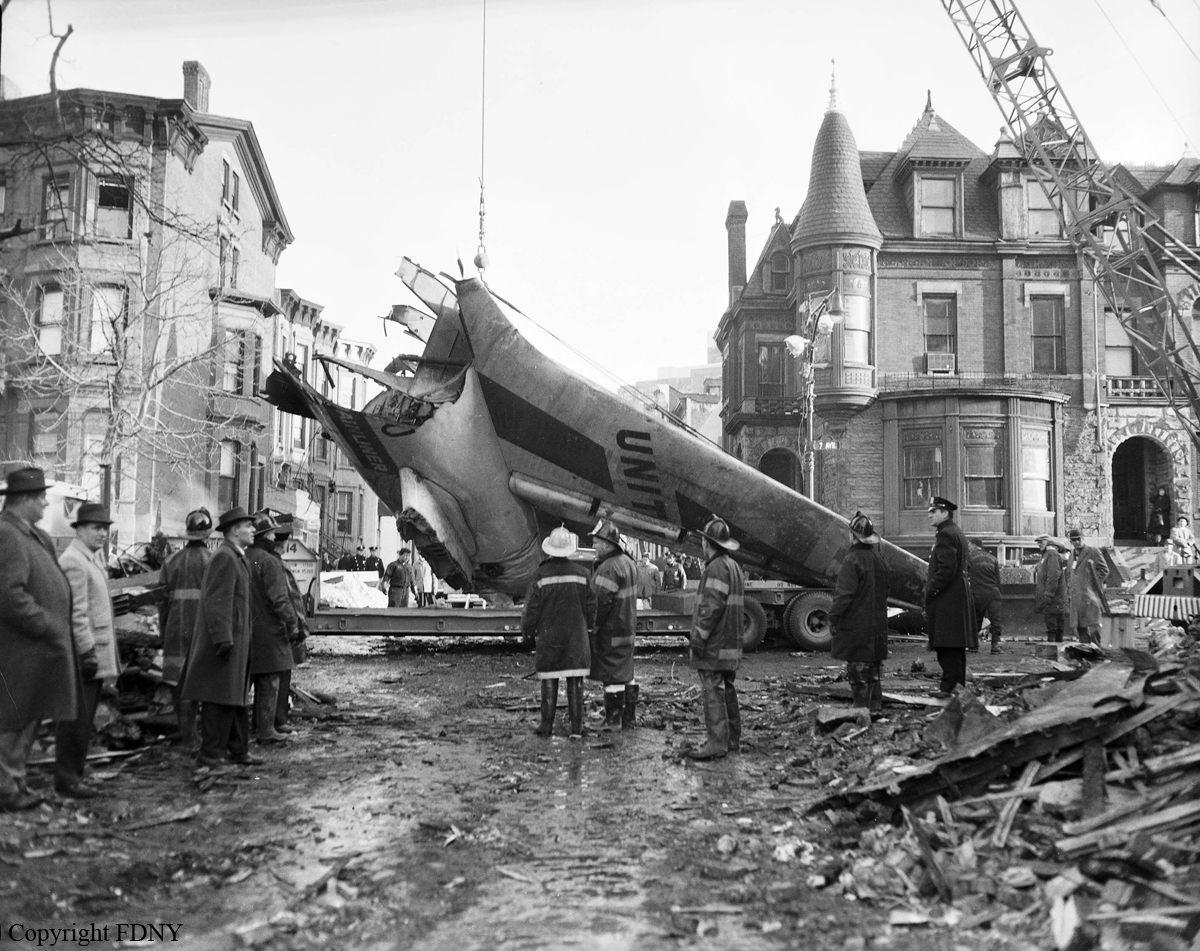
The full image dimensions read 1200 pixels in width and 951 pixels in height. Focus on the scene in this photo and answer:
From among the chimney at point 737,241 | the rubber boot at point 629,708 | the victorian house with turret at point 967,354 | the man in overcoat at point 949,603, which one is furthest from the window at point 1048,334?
the rubber boot at point 629,708

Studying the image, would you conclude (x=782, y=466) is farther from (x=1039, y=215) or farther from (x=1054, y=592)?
(x=1054, y=592)

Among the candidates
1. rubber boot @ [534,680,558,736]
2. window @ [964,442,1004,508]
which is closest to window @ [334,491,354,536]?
window @ [964,442,1004,508]

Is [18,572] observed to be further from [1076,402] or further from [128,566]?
[1076,402]

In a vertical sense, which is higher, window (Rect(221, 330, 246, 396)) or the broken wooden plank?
window (Rect(221, 330, 246, 396))

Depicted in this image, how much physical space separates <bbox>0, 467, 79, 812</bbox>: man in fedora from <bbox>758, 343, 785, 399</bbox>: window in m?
29.6

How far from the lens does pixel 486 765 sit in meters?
7.73

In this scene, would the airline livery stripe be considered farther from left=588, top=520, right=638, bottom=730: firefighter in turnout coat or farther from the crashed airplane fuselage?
the crashed airplane fuselage

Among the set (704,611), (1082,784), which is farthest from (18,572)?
(1082,784)

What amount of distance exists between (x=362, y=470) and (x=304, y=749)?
7.87 metres

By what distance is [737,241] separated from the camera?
3944cm

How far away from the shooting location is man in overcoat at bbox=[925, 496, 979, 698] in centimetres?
953

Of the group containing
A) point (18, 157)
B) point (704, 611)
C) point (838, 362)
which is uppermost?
point (838, 362)

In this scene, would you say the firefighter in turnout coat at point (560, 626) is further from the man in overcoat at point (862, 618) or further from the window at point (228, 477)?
the window at point (228, 477)

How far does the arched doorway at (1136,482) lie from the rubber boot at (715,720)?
25795 millimetres
